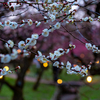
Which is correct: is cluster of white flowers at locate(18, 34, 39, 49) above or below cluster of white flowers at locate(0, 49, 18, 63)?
above

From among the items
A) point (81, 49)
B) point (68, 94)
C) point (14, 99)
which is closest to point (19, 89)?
point (14, 99)

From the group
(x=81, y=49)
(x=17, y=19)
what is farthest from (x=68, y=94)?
(x=17, y=19)

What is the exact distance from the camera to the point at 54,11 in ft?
6.46

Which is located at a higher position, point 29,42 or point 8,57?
point 29,42

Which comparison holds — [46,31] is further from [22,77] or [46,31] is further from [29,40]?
[22,77]

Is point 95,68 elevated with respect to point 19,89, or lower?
elevated

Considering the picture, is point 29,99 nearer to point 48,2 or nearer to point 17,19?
point 17,19

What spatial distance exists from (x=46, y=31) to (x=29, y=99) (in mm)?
→ 8087

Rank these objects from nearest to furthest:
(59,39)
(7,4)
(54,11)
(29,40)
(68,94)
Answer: (29,40), (7,4), (54,11), (59,39), (68,94)

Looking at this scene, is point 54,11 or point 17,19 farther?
point 17,19

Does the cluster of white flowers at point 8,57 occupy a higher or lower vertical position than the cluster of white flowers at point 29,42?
lower

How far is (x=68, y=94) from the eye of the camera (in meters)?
9.56

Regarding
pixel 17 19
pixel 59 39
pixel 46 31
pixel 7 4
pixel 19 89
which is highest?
pixel 59 39

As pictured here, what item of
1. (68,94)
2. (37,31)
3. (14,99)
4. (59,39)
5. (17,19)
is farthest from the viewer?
(68,94)
